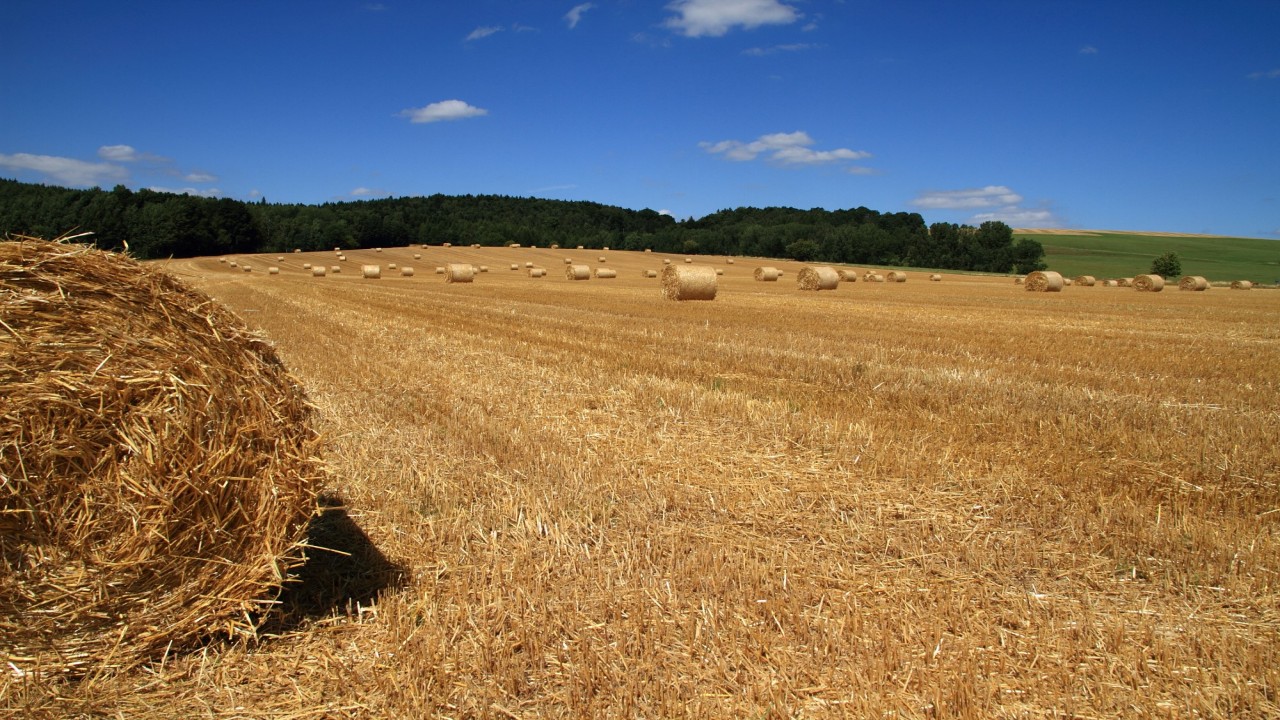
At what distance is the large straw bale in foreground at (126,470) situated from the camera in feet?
10.0

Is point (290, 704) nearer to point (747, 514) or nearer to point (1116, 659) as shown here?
point (747, 514)

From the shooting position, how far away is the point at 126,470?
3160mm

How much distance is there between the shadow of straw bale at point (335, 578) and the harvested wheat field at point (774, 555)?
0.03m

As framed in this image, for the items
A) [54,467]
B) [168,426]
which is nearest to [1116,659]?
[168,426]

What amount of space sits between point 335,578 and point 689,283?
62.0 feet

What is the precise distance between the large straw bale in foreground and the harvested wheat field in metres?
0.21

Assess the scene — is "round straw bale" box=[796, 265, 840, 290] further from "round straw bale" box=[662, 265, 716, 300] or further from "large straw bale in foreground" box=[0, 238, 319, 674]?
"large straw bale in foreground" box=[0, 238, 319, 674]

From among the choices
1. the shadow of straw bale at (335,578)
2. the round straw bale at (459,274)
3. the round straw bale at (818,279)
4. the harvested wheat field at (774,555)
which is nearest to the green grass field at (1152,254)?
the round straw bale at (818,279)

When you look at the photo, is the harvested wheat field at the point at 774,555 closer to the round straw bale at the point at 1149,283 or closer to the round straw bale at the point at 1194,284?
the round straw bale at the point at 1149,283

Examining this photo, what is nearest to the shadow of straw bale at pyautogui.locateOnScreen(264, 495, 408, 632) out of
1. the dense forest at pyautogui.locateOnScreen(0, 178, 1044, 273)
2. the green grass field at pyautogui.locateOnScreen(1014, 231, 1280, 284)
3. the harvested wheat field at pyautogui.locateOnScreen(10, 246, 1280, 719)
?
the harvested wheat field at pyautogui.locateOnScreen(10, 246, 1280, 719)

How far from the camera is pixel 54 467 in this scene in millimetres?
3076

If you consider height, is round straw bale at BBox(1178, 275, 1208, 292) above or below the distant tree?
A: below

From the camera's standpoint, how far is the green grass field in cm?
6806

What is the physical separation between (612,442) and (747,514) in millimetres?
1777
